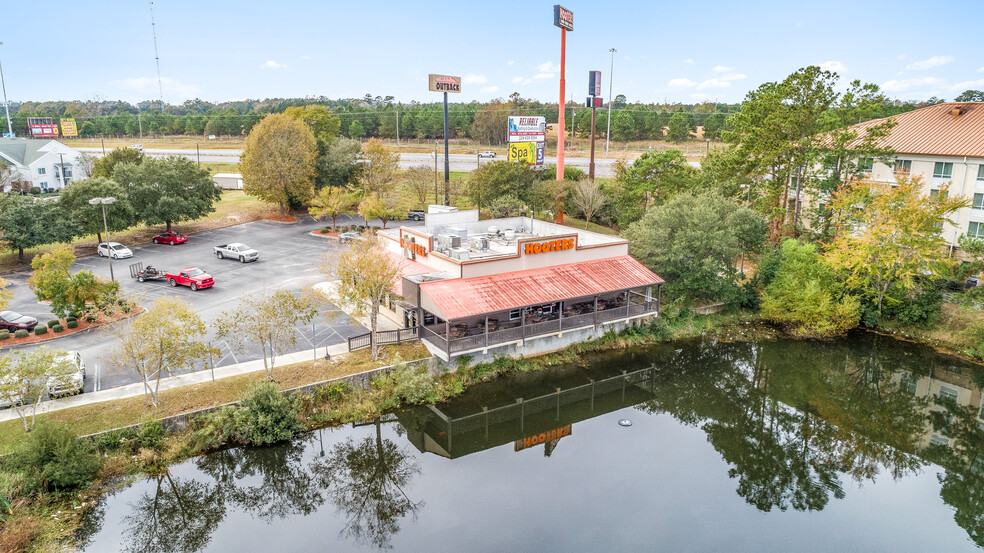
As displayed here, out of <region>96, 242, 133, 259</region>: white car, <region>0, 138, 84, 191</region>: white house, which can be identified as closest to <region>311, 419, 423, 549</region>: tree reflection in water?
<region>96, 242, 133, 259</region>: white car

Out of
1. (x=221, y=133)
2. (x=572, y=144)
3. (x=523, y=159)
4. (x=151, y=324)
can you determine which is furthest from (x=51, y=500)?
(x=221, y=133)

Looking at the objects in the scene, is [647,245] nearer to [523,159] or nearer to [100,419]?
[523,159]

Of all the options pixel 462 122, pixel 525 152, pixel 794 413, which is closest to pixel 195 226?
pixel 525 152

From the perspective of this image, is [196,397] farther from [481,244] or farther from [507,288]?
[481,244]

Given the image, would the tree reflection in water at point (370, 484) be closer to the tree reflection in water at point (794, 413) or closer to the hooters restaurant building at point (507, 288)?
the hooters restaurant building at point (507, 288)

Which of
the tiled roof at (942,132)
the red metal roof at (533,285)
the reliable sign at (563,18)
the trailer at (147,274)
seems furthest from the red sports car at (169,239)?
the tiled roof at (942,132)

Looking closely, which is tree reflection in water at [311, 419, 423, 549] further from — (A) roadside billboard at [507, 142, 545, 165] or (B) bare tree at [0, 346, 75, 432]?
(A) roadside billboard at [507, 142, 545, 165]
